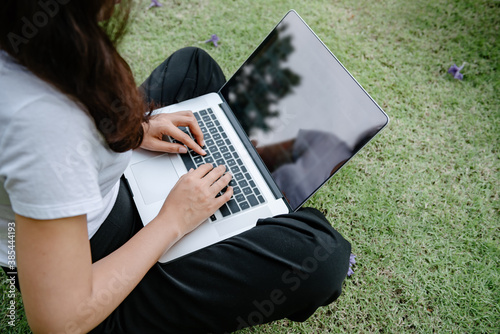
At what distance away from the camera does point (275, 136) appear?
1.27 metres

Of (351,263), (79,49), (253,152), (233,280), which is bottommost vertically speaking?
(351,263)

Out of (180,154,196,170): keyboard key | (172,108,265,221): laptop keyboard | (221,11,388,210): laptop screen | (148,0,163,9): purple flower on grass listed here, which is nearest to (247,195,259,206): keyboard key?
(172,108,265,221): laptop keyboard

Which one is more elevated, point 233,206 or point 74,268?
point 74,268

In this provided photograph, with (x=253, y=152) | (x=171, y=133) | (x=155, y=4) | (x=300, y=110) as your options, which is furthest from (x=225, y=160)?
(x=155, y=4)

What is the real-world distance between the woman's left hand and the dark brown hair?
0.44 metres

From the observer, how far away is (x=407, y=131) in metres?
1.84

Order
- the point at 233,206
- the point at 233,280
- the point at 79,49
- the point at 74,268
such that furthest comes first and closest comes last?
1. the point at 233,206
2. the point at 233,280
3. the point at 74,268
4. the point at 79,49

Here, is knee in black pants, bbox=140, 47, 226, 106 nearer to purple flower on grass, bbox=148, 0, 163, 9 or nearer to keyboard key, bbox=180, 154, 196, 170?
keyboard key, bbox=180, 154, 196, 170

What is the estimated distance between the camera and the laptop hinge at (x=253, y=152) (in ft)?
4.00

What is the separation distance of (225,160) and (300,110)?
0.32 meters

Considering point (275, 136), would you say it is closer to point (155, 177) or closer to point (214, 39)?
point (155, 177)

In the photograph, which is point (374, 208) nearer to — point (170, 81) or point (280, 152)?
point (280, 152)

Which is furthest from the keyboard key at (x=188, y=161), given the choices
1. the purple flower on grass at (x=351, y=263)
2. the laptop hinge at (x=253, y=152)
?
the purple flower on grass at (x=351, y=263)

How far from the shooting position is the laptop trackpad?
1.17 meters
